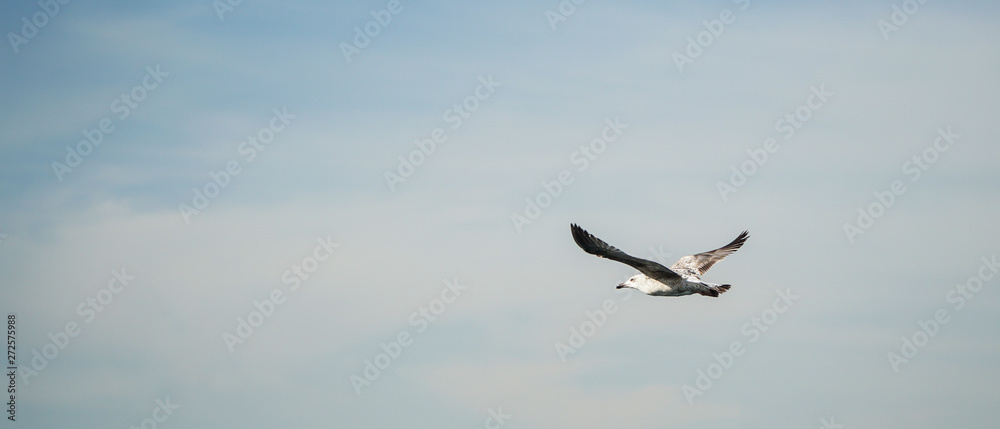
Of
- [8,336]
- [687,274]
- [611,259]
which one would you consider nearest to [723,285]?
[687,274]

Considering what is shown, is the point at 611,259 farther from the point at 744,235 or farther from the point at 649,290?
the point at 744,235

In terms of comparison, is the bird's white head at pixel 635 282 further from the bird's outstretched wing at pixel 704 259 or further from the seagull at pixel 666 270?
the bird's outstretched wing at pixel 704 259

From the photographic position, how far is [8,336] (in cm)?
5078

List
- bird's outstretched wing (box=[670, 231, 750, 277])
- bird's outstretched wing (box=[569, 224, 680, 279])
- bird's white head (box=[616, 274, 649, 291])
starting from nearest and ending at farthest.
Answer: bird's outstretched wing (box=[569, 224, 680, 279]) → bird's white head (box=[616, 274, 649, 291]) → bird's outstretched wing (box=[670, 231, 750, 277])

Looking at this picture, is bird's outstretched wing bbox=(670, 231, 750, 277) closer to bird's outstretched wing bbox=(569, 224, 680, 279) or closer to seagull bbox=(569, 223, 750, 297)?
seagull bbox=(569, 223, 750, 297)

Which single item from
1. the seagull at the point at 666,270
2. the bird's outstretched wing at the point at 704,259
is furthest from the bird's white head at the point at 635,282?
the bird's outstretched wing at the point at 704,259

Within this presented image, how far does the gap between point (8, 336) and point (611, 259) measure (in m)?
27.5

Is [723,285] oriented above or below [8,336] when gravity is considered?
below

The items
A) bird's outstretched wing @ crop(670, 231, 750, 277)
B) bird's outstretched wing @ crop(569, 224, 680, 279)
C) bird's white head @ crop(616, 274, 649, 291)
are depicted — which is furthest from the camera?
bird's outstretched wing @ crop(670, 231, 750, 277)

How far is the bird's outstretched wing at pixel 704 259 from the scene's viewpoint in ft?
170

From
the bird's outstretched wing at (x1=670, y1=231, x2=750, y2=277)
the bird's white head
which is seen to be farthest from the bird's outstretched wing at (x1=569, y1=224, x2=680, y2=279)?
the bird's outstretched wing at (x1=670, y1=231, x2=750, y2=277)

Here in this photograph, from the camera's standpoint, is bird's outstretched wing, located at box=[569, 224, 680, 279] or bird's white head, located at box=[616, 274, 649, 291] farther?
bird's white head, located at box=[616, 274, 649, 291]

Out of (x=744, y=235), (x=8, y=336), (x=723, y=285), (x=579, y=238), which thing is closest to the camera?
(x=579, y=238)

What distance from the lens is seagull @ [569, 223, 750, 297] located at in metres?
41.8
